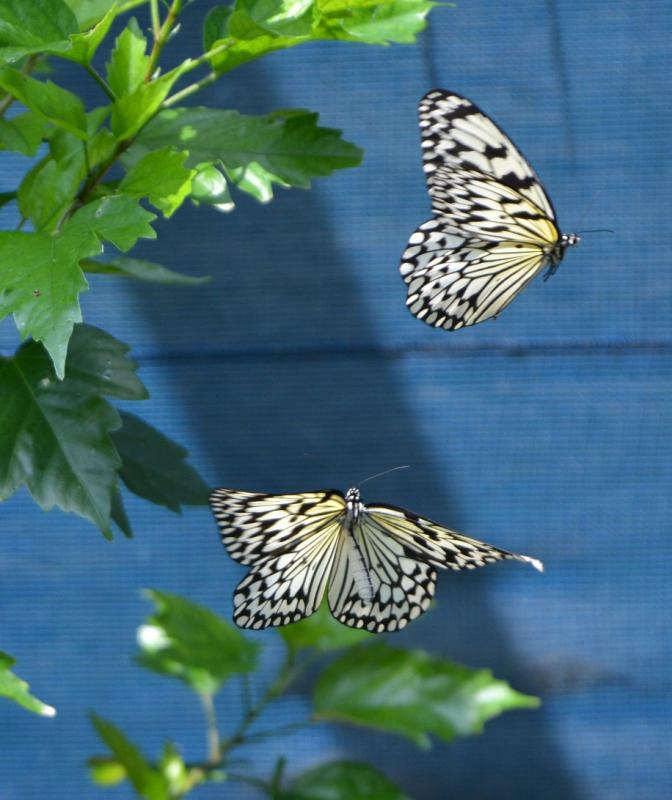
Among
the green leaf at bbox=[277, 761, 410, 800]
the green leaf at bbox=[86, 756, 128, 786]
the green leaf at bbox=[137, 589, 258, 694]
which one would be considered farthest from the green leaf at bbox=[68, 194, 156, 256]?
the green leaf at bbox=[86, 756, 128, 786]

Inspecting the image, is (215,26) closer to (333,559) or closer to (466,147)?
(466,147)

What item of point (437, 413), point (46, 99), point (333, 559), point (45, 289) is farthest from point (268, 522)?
point (437, 413)

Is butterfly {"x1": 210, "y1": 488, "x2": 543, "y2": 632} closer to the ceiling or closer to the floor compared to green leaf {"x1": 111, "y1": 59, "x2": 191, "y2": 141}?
closer to the floor

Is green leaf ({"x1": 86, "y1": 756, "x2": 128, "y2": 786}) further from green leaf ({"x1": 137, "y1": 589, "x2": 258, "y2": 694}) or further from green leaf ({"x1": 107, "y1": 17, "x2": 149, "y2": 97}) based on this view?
green leaf ({"x1": 107, "y1": 17, "x2": 149, "y2": 97})

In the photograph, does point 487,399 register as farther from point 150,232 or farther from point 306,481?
point 150,232

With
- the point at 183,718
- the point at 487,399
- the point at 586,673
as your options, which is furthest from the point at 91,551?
the point at 586,673

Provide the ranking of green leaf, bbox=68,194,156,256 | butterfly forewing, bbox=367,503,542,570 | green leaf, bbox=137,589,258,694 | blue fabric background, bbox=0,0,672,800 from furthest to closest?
blue fabric background, bbox=0,0,672,800
green leaf, bbox=137,589,258,694
green leaf, bbox=68,194,156,256
butterfly forewing, bbox=367,503,542,570
